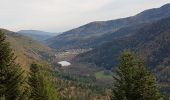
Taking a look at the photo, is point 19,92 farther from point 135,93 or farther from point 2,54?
point 135,93

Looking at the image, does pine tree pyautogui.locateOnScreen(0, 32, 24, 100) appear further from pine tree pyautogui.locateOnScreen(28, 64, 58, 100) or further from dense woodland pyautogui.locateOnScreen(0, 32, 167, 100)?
pine tree pyautogui.locateOnScreen(28, 64, 58, 100)

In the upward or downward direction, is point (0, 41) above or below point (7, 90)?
above

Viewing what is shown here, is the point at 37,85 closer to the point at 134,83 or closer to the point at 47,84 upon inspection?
the point at 47,84

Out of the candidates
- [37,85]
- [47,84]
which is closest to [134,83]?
[37,85]

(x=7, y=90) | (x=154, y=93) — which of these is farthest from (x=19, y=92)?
(x=154, y=93)

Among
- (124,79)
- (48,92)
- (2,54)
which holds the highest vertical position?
(2,54)

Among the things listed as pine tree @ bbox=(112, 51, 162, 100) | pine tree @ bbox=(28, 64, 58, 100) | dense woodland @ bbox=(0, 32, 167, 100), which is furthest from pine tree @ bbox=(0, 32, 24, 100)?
pine tree @ bbox=(28, 64, 58, 100)
